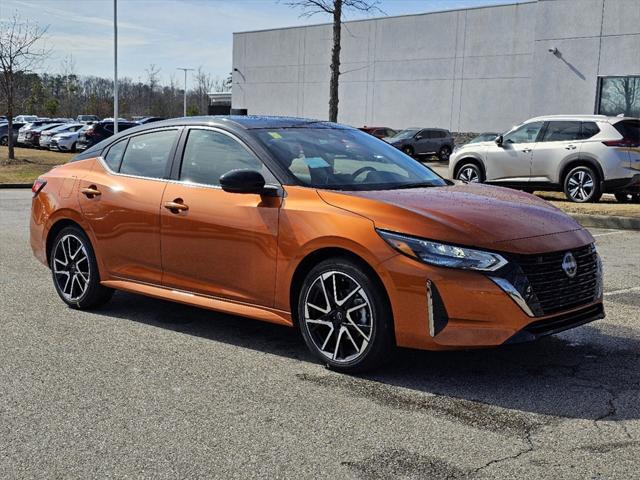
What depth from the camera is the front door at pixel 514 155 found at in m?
16.5

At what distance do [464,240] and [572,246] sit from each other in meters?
0.76

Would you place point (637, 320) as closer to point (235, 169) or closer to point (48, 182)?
point (235, 169)

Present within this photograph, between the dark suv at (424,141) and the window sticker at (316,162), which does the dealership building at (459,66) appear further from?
the window sticker at (316,162)

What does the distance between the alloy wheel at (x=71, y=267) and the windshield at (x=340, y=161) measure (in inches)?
76.4

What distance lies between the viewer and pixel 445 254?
4453 millimetres

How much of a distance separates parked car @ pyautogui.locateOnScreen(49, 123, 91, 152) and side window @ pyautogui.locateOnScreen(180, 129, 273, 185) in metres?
37.6

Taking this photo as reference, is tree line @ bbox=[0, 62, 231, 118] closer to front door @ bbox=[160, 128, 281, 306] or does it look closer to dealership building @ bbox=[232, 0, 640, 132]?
dealership building @ bbox=[232, 0, 640, 132]

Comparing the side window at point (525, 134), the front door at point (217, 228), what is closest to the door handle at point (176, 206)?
the front door at point (217, 228)

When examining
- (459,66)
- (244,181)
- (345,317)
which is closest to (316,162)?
(244,181)

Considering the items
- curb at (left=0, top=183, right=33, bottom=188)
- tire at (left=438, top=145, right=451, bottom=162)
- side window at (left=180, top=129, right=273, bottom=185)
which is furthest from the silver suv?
tire at (left=438, top=145, right=451, bottom=162)

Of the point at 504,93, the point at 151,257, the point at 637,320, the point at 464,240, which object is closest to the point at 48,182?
the point at 151,257

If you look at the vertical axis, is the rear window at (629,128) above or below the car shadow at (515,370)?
above

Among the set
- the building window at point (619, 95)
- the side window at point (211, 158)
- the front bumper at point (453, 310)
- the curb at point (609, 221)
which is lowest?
the curb at point (609, 221)

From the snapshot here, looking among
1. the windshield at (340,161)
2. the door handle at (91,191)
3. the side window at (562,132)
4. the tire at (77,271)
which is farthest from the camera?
the side window at (562,132)
